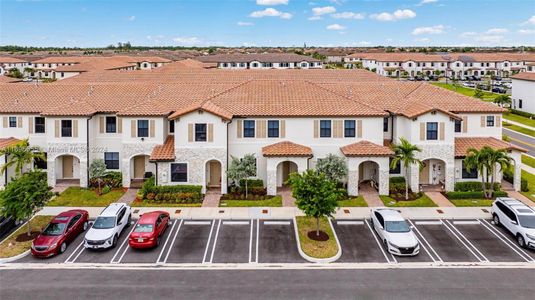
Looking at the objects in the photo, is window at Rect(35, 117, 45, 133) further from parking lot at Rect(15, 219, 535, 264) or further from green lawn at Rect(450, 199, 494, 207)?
green lawn at Rect(450, 199, 494, 207)

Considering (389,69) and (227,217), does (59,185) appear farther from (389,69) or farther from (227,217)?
(389,69)

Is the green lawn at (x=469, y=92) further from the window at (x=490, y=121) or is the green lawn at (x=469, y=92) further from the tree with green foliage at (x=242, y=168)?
the tree with green foliage at (x=242, y=168)

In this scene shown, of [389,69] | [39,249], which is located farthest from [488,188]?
[389,69]

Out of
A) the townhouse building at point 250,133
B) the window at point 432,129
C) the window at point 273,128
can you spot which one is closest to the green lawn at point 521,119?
the townhouse building at point 250,133

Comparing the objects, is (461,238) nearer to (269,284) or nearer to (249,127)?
(269,284)

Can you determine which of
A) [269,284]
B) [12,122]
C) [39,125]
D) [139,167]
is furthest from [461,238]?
[12,122]

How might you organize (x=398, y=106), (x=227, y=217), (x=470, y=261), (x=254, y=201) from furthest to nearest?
(x=398, y=106)
(x=254, y=201)
(x=227, y=217)
(x=470, y=261)

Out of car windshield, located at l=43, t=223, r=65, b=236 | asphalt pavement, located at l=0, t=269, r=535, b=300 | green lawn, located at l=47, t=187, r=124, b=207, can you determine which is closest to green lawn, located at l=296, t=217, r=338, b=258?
asphalt pavement, located at l=0, t=269, r=535, b=300
